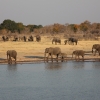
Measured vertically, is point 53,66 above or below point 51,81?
above

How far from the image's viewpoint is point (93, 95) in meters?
13.8

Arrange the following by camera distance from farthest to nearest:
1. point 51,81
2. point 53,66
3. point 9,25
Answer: point 9,25 → point 53,66 → point 51,81

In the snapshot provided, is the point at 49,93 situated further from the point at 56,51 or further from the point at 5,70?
the point at 56,51

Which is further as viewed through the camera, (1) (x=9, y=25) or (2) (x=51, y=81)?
(1) (x=9, y=25)

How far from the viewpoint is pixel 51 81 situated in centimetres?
1692

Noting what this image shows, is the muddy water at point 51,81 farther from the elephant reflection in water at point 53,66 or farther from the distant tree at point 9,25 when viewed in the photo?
the distant tree at point 9,25

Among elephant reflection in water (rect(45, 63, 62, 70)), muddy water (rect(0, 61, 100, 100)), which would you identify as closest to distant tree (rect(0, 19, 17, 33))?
elephant reflection in water (rect(45, 63, 62, 70))

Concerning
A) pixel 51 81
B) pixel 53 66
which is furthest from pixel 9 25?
pixel 51 81

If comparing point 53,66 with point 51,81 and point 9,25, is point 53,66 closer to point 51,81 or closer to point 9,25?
point 51,81

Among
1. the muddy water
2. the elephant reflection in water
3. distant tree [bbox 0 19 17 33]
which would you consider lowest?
the muddy water

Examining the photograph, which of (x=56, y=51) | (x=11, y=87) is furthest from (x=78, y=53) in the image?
(x=11, y=87)

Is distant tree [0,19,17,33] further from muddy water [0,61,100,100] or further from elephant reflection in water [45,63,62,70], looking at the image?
muddy water [0,61,100,100]

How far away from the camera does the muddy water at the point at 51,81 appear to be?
13.8 metres

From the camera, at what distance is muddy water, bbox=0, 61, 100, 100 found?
13.8 metres
